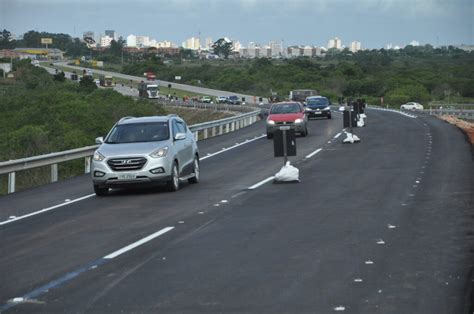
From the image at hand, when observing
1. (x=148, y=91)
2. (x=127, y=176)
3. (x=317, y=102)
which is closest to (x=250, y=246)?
(x=127, y=176)

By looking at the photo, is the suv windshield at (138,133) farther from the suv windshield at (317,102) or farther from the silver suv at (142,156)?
the suv windshield at (317,102)

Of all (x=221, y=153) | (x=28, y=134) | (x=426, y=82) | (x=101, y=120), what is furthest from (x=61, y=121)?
(x=426, y=82)

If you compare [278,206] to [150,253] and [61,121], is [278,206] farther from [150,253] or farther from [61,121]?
[61,121]

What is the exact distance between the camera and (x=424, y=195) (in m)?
18.4

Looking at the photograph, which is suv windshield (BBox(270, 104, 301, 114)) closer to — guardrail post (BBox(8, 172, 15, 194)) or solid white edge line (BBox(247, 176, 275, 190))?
solid white edge line (BBox(247, 176, 275, 190))

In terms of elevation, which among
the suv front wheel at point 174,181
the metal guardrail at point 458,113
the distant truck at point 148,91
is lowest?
the metal guardrail at point 458,113

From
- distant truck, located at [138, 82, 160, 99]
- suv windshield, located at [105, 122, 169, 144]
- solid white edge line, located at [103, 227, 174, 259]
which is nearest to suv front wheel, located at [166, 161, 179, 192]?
suv windshield, located at [105, 122, 169, 144]

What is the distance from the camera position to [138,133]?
21516 mm

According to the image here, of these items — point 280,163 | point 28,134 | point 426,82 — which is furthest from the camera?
point 426,82

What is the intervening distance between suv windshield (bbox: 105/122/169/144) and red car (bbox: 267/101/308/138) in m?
20.9

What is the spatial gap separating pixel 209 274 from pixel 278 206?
6.85 meters

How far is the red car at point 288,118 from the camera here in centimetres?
4288

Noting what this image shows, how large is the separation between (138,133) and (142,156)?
1558 mm

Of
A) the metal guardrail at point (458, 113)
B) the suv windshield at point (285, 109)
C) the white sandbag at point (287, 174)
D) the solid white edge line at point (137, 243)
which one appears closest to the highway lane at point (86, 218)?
the solid white edge line at point (137, 243)
